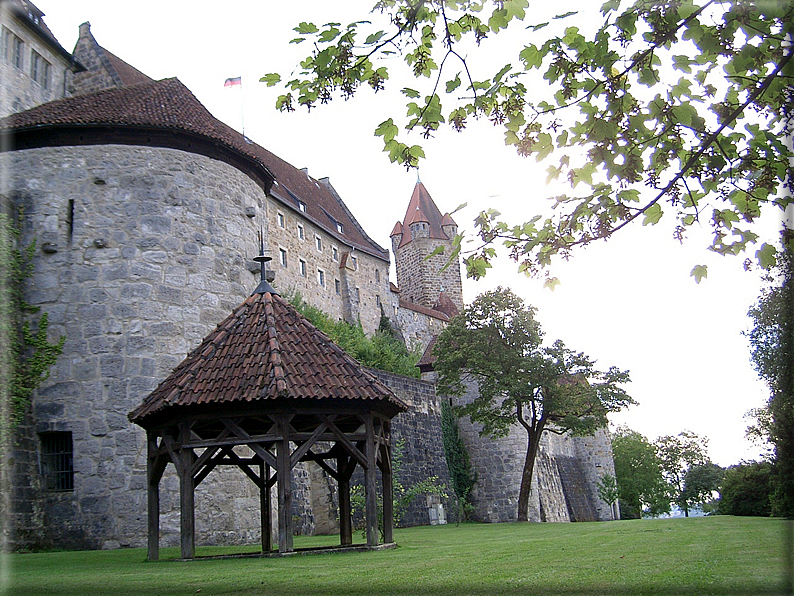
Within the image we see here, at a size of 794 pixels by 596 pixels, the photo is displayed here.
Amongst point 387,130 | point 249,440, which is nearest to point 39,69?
point 249,440

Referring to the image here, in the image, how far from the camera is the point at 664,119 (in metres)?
5.69

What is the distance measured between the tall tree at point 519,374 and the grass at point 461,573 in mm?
19109

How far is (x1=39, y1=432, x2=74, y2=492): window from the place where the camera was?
16422 mm

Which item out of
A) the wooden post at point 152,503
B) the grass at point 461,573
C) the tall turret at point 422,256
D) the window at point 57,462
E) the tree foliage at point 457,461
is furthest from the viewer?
the tall turret at point 422,256

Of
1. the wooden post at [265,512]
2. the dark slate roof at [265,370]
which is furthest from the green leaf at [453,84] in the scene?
the wooden post at [265,512]

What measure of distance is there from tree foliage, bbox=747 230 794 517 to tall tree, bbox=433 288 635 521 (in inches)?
Result: 210

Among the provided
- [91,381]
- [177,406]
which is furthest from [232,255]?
[177,406]

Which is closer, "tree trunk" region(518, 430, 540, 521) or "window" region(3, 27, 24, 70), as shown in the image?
"window" region(3, 27, 24, 70)

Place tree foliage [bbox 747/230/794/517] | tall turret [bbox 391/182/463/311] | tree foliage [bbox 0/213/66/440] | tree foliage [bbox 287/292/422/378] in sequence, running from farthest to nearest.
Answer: tall turret [bbox 391/182/463/311]
tree foliage [bbox 287/292/422/378]
tree foliage [bbox 747/230/794/517]
tree foliage [bbox 0/213/66/440]

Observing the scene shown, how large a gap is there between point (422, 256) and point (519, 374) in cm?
3060

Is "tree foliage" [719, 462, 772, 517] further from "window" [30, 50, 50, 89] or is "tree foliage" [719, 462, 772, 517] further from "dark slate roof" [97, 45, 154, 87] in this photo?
"window" [30, 50, 50, 89]

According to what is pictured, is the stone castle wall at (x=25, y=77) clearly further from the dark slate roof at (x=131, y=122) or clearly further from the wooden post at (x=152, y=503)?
the wooden post at (x=152, y=503)

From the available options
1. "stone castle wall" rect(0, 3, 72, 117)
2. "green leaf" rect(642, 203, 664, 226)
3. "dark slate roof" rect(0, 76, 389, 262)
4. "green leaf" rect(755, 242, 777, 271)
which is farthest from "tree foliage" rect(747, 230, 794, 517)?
"stone castle wall" rect(0, 3, 72, 117)

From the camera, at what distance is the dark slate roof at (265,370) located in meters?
10.5
